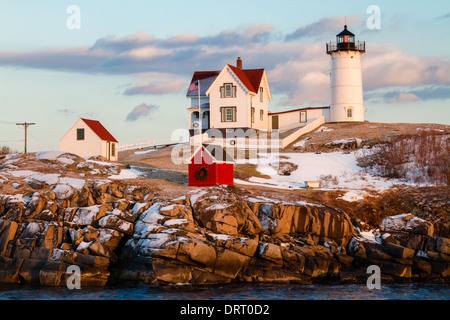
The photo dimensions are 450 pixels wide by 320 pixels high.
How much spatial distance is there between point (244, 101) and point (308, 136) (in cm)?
736

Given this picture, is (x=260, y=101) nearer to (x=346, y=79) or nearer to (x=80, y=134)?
(x=346, y=79)

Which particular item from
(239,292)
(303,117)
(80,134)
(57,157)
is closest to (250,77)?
(303,117)

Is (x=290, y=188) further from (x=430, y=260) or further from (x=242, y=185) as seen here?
(x=430, y=260)

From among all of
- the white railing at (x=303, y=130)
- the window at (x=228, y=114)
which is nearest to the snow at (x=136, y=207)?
the white railing at (x=303, y=130)

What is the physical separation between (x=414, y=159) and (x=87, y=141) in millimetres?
26774

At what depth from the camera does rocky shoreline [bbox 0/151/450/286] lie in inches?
1201

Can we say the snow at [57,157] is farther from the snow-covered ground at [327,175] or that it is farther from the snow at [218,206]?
the snow at [218,206]

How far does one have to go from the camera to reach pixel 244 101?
6462 centimetres

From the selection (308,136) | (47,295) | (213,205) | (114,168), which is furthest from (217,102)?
(47,295)

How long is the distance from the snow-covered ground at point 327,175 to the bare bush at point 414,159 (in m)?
1.22

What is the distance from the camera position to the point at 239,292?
27828 mm

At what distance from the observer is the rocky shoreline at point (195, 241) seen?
30.5 m

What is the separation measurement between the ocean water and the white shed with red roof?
25736mm
